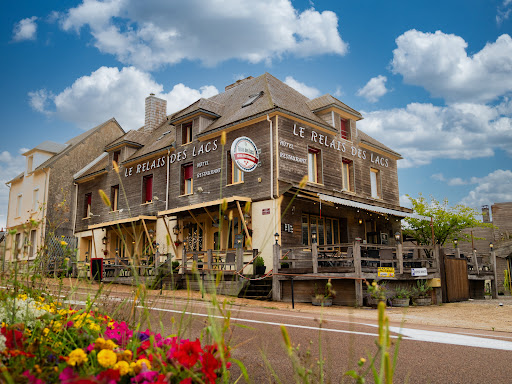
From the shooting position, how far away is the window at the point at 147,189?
77.7ft

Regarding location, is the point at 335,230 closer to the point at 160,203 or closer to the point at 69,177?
the point at 160,203

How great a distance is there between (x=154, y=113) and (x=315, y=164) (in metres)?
13.2

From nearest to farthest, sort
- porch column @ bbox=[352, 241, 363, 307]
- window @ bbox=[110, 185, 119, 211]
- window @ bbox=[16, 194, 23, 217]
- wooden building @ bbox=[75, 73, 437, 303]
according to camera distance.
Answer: porch column @ bbox=[352, 241, 363, 307]
wooden building @ bbox=[75, 73, 437, 303]
window @ bbox=[110, 185, 119, 211]
window @ bbox=[16, 194, 23, 217]

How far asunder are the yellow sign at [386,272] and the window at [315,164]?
22.9 ft

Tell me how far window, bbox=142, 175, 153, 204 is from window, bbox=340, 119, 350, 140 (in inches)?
400

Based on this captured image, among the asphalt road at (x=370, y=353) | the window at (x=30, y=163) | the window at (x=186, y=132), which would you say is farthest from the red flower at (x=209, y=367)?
the window at (x=30, y=163)

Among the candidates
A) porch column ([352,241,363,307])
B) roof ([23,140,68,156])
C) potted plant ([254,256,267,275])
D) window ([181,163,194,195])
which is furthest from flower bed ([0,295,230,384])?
roof ([23,140,68,156])

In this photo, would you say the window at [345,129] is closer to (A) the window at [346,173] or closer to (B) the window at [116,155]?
(A) the window at [346,173]

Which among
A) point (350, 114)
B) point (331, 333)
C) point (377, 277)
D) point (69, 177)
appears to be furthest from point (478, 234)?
point (331, 333)

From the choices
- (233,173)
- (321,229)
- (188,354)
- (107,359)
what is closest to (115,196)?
(233,173)

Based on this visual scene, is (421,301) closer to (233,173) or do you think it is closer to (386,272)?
(386,272)

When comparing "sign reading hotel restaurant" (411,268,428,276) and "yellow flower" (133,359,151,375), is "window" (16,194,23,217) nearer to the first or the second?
"sign reading hotel restaurant" (411,268,428,276)

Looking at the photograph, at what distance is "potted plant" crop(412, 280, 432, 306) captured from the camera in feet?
46.3

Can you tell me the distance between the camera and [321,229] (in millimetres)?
20078
